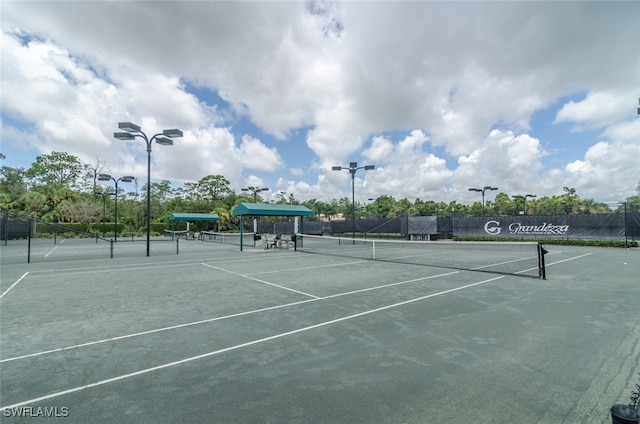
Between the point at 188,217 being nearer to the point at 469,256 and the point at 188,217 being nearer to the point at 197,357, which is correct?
the point at 469,256

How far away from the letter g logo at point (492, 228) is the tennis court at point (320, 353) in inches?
799

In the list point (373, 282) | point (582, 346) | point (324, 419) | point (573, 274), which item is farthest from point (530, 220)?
point (324, 419)

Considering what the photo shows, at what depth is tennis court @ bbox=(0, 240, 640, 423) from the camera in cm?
304

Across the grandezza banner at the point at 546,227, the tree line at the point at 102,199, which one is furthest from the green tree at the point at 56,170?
the grandezza banner at the point at 546,227

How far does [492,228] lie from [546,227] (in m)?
4.00

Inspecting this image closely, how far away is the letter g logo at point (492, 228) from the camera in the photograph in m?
27.4

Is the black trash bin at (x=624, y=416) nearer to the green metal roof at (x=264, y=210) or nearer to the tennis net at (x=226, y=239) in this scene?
the green metal roof at (x=264, y=210)

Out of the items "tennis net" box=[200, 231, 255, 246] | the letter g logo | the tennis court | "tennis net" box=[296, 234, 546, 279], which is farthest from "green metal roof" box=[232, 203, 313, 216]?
the letter g logo

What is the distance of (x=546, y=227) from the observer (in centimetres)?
2505

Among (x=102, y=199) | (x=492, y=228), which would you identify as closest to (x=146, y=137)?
(x=492, y=228)

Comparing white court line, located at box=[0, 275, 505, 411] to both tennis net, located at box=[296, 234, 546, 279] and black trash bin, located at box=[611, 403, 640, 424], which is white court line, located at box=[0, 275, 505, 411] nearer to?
black trash bin, located at box=[611, 403, 640, 424]

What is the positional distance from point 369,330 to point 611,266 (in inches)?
511

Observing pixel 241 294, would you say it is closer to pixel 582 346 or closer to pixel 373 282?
pixel 373 282

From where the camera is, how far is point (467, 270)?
38.6ft
